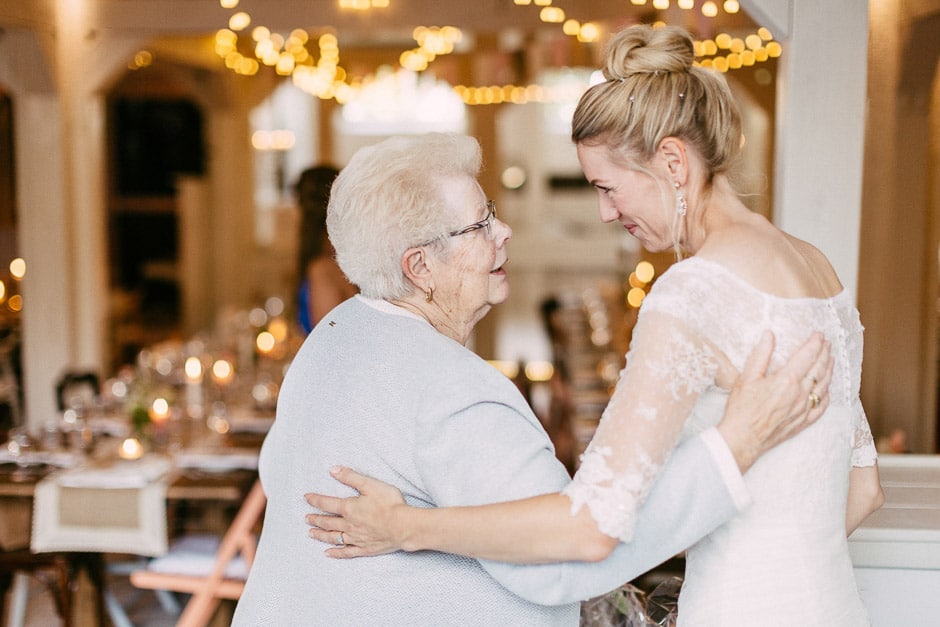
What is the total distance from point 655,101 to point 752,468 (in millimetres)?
574

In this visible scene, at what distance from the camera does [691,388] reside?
1.36 m

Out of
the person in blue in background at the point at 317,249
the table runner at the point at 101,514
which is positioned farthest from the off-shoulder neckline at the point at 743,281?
the person in blue in background at the point at 317,249

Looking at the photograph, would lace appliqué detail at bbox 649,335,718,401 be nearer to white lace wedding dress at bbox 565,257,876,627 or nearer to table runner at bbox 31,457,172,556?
white lace wedding dress at bbox 565,257,876,627

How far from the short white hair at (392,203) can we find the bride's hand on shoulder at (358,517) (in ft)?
1.00

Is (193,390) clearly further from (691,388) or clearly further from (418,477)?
(691,388)

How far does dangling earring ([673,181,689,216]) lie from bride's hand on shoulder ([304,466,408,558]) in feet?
2.03

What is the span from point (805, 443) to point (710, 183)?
43cm

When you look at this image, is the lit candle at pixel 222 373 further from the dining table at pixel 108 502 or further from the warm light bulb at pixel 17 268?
the warm light bulb at pixel 17 268

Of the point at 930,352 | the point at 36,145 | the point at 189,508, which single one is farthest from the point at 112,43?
the point at 930,352

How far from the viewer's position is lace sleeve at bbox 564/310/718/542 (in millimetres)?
1337

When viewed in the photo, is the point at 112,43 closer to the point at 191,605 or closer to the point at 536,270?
the point at 191,605

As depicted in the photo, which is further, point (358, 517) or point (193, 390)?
point (193, 390)

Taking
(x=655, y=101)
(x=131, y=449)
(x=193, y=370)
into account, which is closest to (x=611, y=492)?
(x=655, y=101)

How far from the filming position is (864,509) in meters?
1.75
